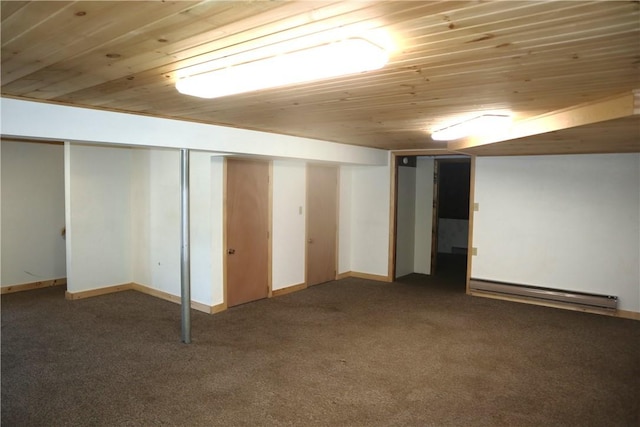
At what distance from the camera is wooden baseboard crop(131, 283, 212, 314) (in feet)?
17.7

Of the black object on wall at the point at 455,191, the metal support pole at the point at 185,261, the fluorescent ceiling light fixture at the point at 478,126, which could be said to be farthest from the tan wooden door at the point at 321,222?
the black object on wall at the point at 455,191

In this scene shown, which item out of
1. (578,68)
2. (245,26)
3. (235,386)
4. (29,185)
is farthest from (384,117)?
(29,185)

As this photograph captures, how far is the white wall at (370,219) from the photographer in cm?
736

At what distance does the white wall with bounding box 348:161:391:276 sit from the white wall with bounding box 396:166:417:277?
258 millimetres

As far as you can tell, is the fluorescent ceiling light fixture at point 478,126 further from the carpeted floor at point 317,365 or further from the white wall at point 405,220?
the white wall at point 405,220

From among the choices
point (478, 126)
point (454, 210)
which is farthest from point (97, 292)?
point (454, 210)

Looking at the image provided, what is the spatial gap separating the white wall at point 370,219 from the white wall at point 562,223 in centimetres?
151

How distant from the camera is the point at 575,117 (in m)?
3.03

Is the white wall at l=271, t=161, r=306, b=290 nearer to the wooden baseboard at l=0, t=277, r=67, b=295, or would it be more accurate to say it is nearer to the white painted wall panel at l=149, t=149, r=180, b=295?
the white painted wall panel at l=149, t=149, r=180, b=295

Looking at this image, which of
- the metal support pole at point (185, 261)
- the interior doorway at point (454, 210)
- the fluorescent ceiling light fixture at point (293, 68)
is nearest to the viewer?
the fluorescent ceiling light fixture at point (293, 68)

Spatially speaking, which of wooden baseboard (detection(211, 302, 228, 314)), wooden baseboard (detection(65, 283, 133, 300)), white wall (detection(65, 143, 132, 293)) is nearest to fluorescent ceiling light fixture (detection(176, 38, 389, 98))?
wooden baseboard (detection(211, 302, 228, 314))

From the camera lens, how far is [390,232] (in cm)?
730

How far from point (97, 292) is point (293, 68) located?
5.47 m

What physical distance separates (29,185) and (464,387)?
6442mm
